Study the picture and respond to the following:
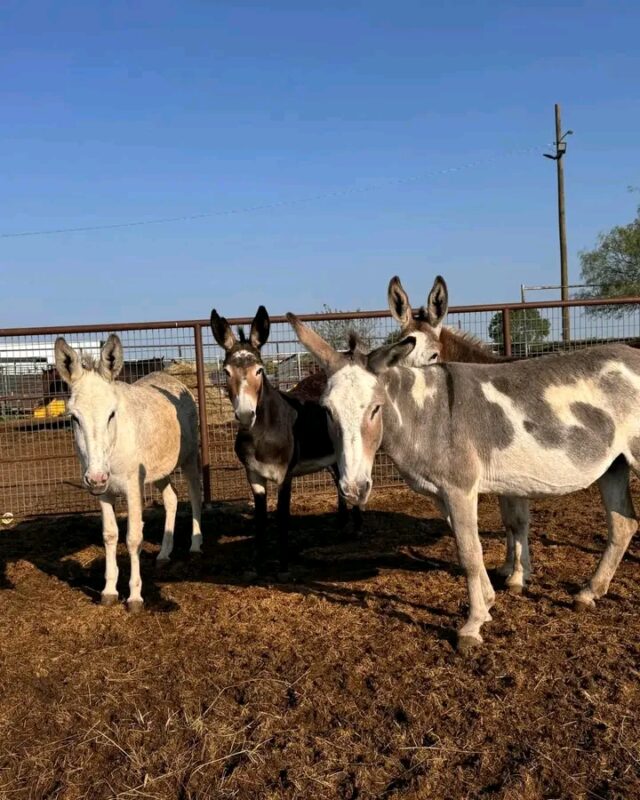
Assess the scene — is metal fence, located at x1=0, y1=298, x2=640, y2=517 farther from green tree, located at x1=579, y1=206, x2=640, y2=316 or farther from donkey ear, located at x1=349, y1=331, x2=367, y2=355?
green tree, located at x1=579, y1=206, x2=640, y2=316

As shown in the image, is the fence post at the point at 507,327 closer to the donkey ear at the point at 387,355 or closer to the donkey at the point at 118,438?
the donkey at the point at 118,438

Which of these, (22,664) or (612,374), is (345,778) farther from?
(612,374)

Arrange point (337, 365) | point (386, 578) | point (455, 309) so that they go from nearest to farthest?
point (337, 365)
point (386, 578)
point (455, 309)

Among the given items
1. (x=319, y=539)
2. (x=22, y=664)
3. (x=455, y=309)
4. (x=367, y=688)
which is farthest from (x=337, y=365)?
(x=455, y=309)

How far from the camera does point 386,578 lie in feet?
19.2

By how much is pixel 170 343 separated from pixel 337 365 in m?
5.67

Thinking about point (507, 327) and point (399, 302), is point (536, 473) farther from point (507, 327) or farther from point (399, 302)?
point (507, 327)

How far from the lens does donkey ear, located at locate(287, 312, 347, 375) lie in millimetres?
4090

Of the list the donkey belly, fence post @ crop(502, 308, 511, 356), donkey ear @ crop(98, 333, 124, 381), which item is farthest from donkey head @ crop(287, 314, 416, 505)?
fence post @ crop(502, 308, 511, 356)

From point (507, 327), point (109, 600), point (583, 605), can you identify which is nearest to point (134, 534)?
point (109, 600)

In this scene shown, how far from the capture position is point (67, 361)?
516 cm

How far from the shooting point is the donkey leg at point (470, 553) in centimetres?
426

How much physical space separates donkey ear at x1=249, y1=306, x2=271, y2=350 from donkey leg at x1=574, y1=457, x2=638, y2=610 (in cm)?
353

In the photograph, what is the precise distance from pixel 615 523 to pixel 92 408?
14.4 ft
